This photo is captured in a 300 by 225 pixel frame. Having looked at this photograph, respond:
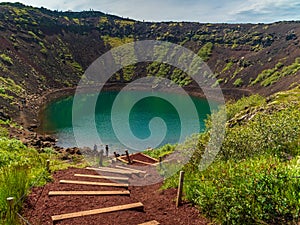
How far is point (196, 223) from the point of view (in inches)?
276

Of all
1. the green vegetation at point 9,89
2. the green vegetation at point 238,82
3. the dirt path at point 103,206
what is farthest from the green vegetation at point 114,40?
the dirt path at point 103,206

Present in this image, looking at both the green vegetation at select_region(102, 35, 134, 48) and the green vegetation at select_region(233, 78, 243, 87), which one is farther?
the green vegetation at select_region(102, 35, 134, 48)

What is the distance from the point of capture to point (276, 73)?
2741 inches

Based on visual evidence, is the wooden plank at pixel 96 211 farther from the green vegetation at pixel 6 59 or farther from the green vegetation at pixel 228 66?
the green vegetation at pixel 228 66

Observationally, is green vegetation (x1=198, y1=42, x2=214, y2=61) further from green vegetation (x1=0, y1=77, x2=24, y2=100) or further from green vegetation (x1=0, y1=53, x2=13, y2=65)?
green vegetation (x1=0, y1=77, x2=24, y2=100)

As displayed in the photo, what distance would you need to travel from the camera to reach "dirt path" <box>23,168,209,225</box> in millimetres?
6969

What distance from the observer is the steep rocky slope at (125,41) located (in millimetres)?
65188

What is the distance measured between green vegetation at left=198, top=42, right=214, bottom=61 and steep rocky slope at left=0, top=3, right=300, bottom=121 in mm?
170

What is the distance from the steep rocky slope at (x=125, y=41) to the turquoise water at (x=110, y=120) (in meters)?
5.68

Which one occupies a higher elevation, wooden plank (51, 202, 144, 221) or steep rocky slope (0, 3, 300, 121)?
steep rocky slope (0, 3, 300, 121)

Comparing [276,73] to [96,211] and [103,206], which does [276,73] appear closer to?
[103,206]

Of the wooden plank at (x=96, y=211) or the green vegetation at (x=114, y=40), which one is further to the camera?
the green vegetation at (x=114, y=40)

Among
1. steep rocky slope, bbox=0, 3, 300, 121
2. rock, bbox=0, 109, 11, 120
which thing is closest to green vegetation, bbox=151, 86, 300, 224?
rock, bbox=0, 109, 11, 120

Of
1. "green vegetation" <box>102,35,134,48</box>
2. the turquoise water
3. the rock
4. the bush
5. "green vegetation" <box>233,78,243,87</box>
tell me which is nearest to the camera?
the bush
